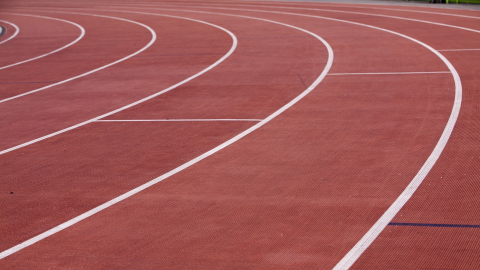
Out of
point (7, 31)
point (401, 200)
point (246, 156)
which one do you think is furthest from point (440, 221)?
point (7, 31)

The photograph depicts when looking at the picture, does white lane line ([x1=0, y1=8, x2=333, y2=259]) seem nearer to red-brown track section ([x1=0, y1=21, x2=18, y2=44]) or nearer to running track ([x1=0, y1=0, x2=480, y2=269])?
running track ([x1=0, y1=0, x2=480, y2=269])

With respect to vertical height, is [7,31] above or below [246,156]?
below

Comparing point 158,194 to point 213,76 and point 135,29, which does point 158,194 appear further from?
point 135,29

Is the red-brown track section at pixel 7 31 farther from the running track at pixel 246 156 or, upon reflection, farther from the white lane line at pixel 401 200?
the white lane line at pixel 401 200

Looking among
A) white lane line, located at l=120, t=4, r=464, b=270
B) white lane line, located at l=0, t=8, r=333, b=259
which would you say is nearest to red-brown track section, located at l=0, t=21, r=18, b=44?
white lane line, located at l=0, t=8, r=333, b=259

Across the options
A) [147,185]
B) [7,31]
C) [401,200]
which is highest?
[401,200]

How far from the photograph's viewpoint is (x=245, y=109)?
933cm

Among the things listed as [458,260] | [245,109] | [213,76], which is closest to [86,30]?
[213,76]

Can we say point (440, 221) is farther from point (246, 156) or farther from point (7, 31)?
point (7, 31)

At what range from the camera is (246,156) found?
7.23m

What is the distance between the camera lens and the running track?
505 centimetres

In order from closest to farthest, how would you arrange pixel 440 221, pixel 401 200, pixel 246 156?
1. pixel 440 221
2. pixel 401 200
3. pixel 246 156

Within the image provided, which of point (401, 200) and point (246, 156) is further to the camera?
point (246, 156)

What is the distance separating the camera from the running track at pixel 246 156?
5.05 meters
